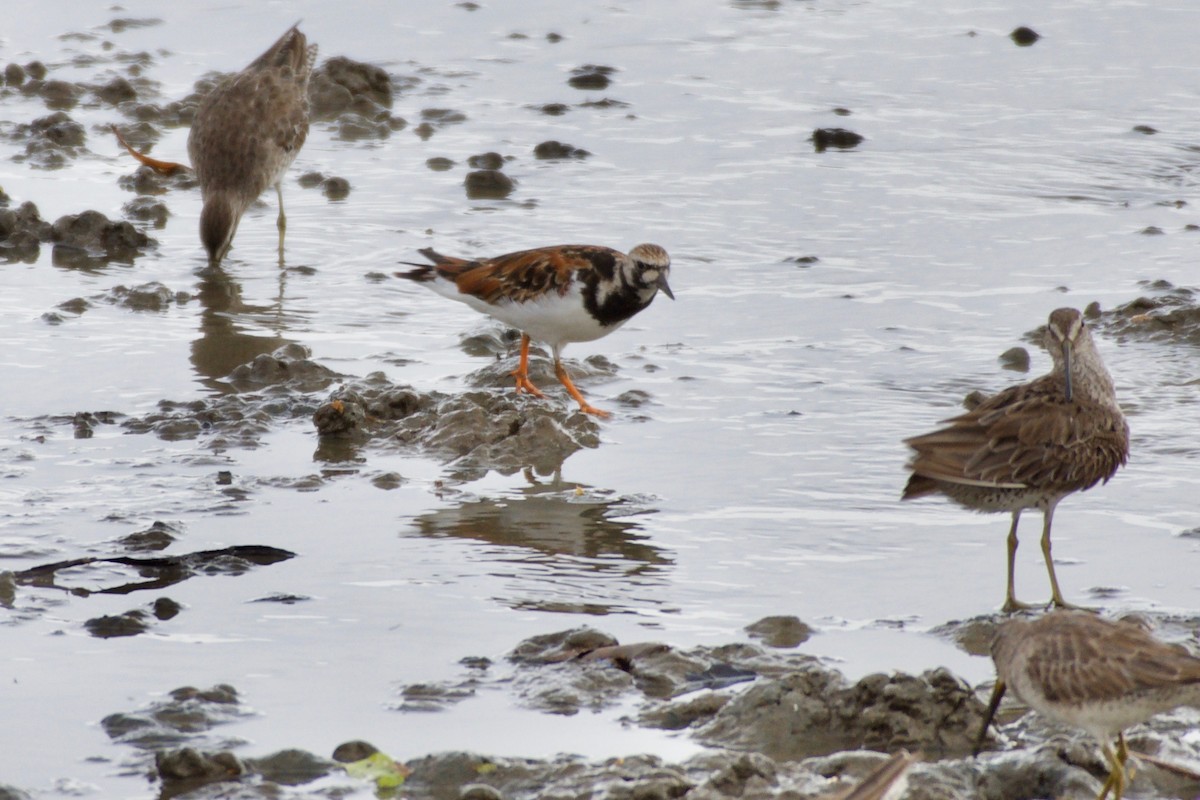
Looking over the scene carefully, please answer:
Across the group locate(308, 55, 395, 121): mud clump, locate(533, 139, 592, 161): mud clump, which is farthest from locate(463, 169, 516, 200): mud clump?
locate(308, 55, 395, 121): mud clump

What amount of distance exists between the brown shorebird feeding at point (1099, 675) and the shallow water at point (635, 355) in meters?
0.85

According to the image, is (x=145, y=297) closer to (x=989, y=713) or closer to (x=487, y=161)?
(x=487, y=161)

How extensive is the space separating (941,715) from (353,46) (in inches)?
476

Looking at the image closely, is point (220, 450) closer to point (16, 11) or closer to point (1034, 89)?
point (1034, 89)

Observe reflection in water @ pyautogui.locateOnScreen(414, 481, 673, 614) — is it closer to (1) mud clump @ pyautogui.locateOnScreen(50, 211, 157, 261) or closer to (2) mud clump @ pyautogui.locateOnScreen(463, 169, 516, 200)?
(1) mud clump @ pyautogui.locateOnScreen(50, 211, 157, 261)

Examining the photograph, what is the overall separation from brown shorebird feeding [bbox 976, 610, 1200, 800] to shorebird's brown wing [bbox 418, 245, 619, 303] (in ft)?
13.9

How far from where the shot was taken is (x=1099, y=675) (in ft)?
13.7

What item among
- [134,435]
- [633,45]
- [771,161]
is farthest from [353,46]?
[134,435]

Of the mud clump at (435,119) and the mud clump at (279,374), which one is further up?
the mud clump at (435,119)

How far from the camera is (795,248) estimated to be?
33.2 feet

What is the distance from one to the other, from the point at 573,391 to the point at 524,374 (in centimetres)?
37

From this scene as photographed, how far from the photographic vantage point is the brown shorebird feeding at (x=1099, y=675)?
415cm

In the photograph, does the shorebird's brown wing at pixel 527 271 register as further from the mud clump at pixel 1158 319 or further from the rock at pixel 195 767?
the rock at pixel 195 767

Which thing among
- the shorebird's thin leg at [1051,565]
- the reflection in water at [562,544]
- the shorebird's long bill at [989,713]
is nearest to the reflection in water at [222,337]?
the reflection in water at [562,544]
